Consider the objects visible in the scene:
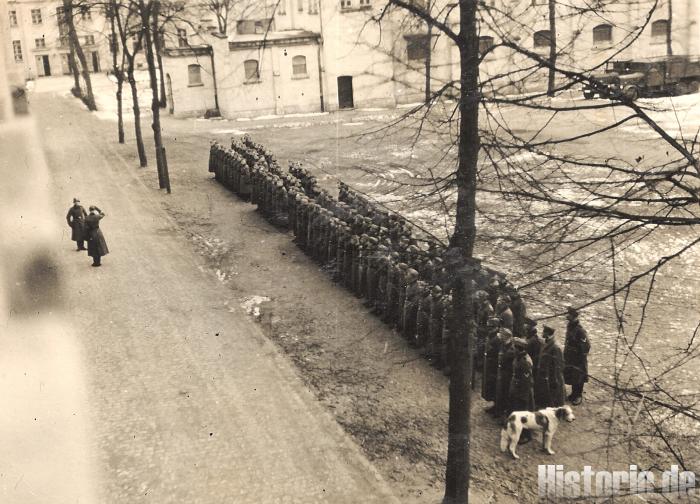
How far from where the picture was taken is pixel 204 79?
131 feet

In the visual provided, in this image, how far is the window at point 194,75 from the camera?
131 feet

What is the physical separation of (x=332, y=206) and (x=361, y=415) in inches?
295

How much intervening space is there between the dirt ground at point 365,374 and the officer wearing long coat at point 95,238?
2.16 meters

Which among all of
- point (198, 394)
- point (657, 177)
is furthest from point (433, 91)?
point (198, 394)

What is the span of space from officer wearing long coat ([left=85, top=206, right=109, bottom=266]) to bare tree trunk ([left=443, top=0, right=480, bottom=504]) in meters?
10.3

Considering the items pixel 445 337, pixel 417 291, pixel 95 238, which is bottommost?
pixel 445 337

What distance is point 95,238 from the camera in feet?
52.5

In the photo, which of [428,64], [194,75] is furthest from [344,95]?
[428,64]

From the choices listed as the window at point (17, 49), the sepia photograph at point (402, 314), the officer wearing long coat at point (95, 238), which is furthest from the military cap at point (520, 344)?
the window at point (17, 49)

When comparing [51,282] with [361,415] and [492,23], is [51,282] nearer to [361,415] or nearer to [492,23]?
[361,415]

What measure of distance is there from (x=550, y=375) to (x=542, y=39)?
5.24 m

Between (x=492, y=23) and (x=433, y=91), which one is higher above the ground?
(x=492, y=23)

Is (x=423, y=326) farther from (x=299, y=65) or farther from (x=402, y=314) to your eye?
(x=299, y=65)

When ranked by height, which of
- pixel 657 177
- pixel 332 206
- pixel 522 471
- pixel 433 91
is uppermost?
pixel 433 91
